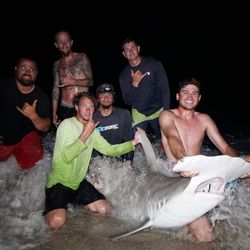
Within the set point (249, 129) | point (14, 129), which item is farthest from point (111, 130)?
point (249, 129)

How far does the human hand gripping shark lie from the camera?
2.51 m

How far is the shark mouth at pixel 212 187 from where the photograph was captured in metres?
2.76

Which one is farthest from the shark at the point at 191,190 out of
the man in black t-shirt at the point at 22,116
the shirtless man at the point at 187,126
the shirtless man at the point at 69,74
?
the shirtless man at the point at 69,74

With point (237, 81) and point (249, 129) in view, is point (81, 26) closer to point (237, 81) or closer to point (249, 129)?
point (237, 81)

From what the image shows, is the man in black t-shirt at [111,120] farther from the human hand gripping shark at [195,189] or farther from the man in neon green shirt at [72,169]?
the human hand gripping shark at [195,189]

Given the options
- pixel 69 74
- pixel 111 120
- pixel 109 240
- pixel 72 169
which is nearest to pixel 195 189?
pixel 109 240

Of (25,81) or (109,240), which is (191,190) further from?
(25,81)

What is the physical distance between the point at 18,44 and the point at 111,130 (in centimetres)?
3325

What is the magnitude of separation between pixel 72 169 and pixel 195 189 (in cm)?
186

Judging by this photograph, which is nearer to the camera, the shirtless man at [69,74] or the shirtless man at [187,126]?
the shirtless man at [187,126]

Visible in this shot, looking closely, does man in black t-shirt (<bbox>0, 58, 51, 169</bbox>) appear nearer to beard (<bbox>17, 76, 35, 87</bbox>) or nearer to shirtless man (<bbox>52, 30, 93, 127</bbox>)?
beard (<bbox>17, 76, 35, 87</bbox>)

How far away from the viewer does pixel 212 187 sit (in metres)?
2.82

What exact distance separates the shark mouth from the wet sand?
100 centimetres

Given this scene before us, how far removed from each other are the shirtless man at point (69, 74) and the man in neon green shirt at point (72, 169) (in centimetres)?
151
